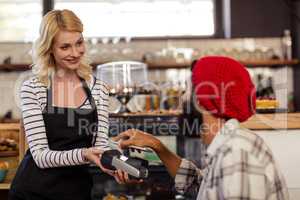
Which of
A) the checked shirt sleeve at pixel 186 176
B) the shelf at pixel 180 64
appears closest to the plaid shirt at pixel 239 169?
the checked shirt sleeve at pixel 186 176

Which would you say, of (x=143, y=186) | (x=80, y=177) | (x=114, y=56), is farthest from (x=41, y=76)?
(x=114, y=56)

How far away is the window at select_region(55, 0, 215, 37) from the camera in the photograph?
219 inches

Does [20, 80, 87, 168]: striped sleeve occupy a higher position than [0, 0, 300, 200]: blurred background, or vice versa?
[0, 0, 300, 200]: blurred background

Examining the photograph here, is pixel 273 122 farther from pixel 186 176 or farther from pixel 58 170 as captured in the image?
pixel 58 170

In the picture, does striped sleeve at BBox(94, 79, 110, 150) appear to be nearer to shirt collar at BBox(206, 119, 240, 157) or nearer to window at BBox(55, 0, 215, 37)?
shirt collar at BBox(206, 119, 240, 157)

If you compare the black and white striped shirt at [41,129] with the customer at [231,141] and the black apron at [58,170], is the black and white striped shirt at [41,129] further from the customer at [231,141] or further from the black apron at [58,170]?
the customer at [231,141]

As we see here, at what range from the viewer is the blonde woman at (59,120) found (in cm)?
150

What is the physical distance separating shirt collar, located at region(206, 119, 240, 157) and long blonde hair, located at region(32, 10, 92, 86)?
65 centimetres

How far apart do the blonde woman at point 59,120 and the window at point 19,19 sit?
13.5ft

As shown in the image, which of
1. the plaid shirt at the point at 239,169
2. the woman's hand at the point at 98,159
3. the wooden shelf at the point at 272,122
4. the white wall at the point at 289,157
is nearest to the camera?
the plaid shirt at the point at 239,169

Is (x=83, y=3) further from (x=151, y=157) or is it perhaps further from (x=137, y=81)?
(x=151, y=157)

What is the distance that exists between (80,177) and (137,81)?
11.4 ft

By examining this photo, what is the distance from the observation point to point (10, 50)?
5449 mm

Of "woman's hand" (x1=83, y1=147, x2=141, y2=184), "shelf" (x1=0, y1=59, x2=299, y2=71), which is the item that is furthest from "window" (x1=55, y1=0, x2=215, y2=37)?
"woman's hand" (x1=83, y1=147, x2=141, y2=184)
